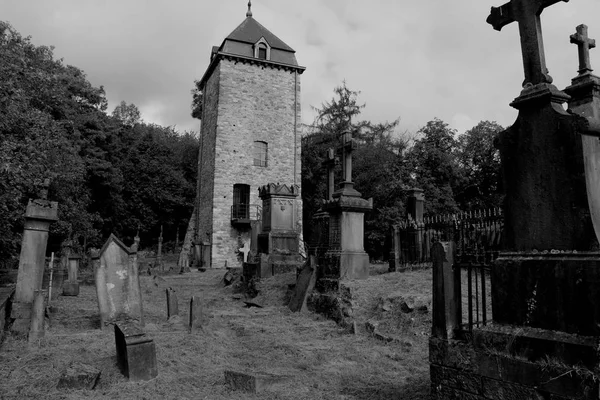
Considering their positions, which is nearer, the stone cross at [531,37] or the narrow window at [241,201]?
the stone cross at [531,37]

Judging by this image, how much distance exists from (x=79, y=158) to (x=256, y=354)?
23.3m

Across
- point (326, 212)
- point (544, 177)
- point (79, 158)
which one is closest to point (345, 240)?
point (326, 212)

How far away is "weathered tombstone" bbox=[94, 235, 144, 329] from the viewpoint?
755 cm

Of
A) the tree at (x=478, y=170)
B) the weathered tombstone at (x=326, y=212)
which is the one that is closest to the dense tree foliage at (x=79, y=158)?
the weathered tombstone at (x=326, y=212)

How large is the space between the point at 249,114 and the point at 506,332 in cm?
2565

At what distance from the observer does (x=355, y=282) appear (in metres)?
8.95

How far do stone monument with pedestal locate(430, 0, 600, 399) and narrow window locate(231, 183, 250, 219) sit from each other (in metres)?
23.3

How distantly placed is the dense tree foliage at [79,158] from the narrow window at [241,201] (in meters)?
8.45

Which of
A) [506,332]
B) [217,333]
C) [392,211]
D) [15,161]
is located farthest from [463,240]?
[392,211]

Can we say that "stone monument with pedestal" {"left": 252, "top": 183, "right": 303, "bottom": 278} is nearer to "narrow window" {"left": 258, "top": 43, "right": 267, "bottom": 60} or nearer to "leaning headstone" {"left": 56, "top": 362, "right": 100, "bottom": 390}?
"leaning headstone" {"left": 56, "top": 362, "right": 100, "bottom": 390}

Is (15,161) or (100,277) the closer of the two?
(100,277)

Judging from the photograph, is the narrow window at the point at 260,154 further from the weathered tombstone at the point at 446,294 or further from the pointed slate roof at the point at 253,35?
the weathered tombstone at the point at 446,294

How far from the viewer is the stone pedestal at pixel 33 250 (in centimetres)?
780

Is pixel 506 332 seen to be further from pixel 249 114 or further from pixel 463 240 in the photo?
pixel 249 114
